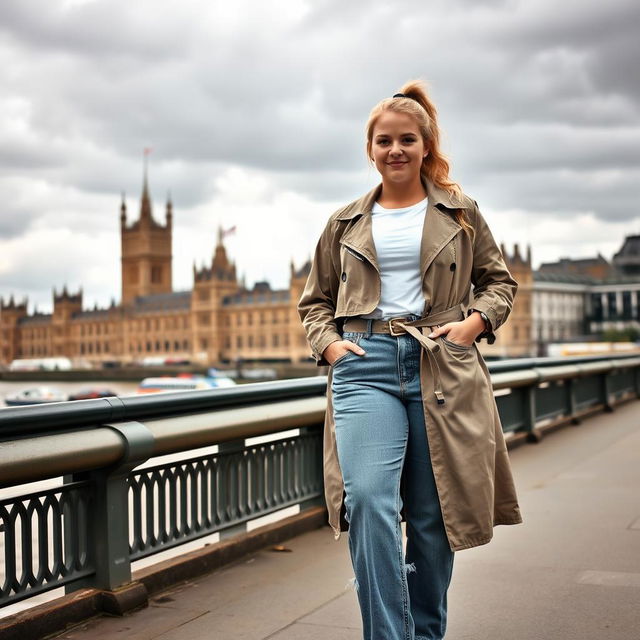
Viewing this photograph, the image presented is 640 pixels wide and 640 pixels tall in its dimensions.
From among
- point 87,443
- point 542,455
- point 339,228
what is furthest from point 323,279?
point 542,455

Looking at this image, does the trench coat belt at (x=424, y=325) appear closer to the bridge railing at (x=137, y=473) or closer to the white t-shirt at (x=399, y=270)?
the white t-shirt at (x=399, y=270)

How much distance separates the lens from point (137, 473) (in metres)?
3.28

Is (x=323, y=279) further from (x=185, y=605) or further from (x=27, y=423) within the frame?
(x=185, y=605)

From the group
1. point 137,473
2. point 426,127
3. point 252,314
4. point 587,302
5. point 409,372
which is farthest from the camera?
point 587,302

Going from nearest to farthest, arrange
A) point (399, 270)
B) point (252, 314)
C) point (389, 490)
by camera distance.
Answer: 1. point (389, 490)
2. point (399, 270)
3. point (252, 314)

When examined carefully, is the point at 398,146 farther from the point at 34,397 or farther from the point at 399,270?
the point at 34,397

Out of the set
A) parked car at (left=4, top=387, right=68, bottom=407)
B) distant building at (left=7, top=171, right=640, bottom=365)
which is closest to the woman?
parked car at (left=4, top=387, right=68, bottom=407)

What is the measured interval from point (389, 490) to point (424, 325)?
0.42 metres

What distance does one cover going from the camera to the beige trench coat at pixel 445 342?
90.8 inches

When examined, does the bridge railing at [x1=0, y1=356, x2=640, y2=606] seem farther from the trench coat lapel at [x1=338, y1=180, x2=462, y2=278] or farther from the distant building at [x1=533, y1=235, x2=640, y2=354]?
the distant building at [x1=533, y1=235, x2=640, y2=354]

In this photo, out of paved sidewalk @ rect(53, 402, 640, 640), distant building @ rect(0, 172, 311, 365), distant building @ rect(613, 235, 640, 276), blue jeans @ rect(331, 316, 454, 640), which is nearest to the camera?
blue jeans @ rect(331, 316, 454, 640)

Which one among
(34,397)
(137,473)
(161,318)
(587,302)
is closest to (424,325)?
(137,473)

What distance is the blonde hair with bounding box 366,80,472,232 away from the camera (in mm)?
2502

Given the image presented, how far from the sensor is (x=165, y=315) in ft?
400
